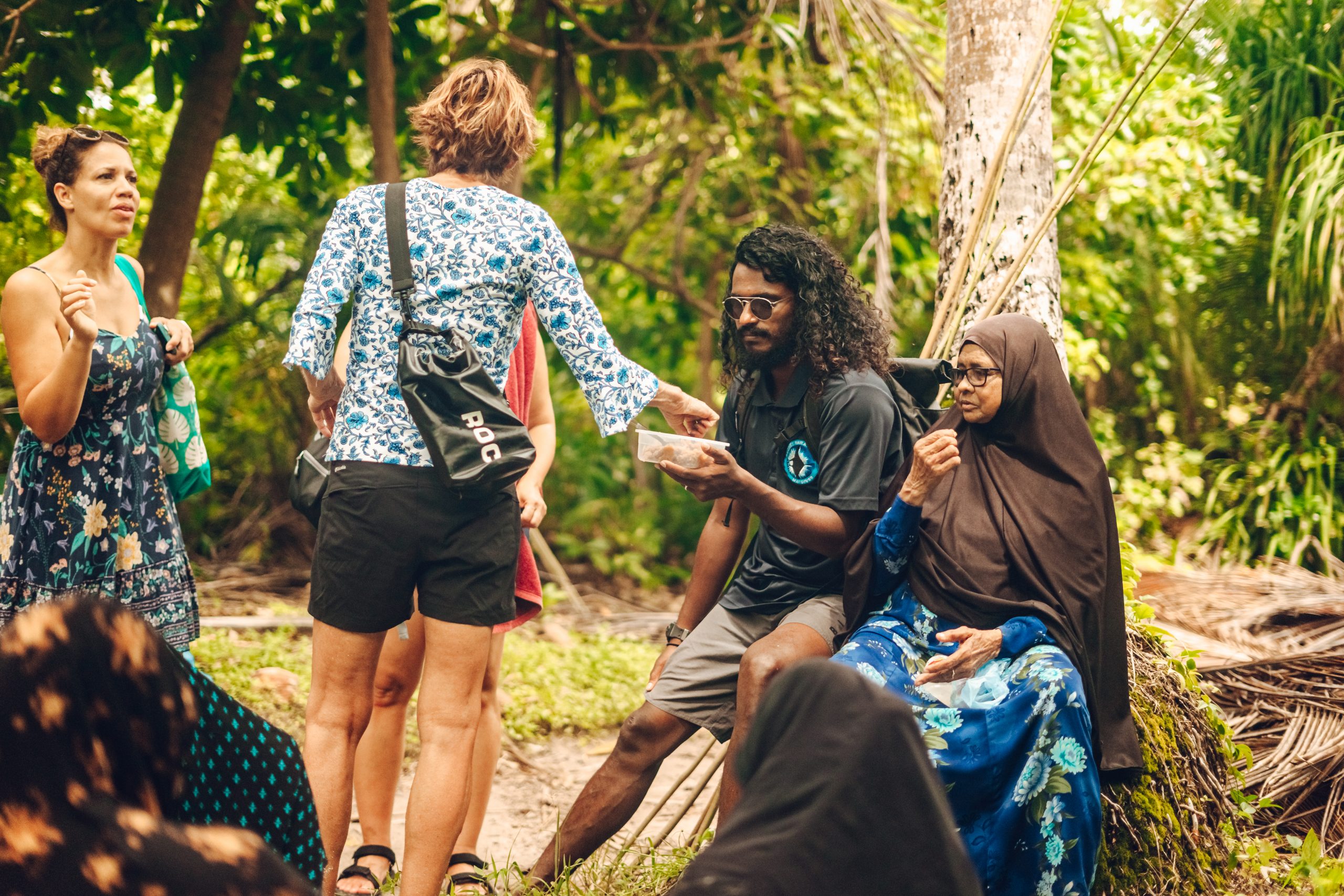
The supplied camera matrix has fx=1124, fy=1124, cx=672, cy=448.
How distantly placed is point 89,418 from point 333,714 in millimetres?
1051

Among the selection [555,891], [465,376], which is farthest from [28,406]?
[555,891]

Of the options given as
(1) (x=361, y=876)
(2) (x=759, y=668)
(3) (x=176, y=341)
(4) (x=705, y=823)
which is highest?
(3) (x=176, y=341)

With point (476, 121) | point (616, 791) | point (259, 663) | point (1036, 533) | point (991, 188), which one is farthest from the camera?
point (259, 663)

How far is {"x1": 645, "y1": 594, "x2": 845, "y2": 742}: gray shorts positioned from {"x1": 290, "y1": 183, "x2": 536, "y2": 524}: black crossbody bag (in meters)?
0.80

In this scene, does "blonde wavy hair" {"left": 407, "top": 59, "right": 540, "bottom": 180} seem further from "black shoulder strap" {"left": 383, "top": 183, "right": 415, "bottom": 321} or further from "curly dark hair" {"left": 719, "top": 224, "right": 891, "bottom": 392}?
"curly dark hair" {"left": 719, "top": 224, "right": 891, "bottom": 392}

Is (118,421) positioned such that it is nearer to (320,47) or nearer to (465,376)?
(465,376)

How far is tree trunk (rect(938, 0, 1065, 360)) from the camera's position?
12.6 feet

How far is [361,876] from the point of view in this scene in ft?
10.2

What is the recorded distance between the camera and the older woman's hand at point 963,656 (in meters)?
2.72

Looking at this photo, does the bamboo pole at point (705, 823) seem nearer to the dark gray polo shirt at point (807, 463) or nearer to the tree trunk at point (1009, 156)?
the dark gray polo shirt at point (807, 463)

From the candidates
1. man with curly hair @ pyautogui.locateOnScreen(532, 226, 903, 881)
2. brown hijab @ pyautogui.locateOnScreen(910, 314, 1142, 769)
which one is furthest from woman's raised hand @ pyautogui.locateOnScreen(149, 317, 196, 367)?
brown hijab @ pyautogui.locateOnScreen(910, 314, 1142, 769)

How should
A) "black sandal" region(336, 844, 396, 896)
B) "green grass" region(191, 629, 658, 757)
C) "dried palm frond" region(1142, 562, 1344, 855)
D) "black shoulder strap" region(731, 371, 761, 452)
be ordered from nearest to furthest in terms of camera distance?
"black sandal" region(336, 844, 396, 896)
"black shoulder strap" region(731, 371, 761, 452)
"dried palm frond" region(1142, 562, 1344, 855)
"green grass" region(191, 629, 658, 757)

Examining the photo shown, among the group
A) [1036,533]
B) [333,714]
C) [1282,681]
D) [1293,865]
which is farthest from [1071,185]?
[333,714]

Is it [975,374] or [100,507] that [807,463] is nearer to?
[975,374]
